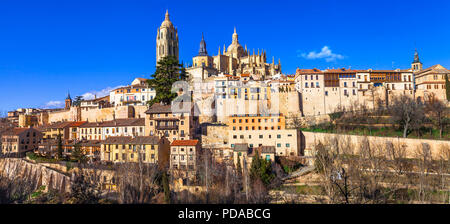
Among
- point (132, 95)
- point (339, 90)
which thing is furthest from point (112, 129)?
point (339, 90)

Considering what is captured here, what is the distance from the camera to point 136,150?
28.9m

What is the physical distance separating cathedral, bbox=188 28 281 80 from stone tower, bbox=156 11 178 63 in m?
7.18

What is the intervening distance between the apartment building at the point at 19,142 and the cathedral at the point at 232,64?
3620 centimetres

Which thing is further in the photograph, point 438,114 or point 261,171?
point 438,114

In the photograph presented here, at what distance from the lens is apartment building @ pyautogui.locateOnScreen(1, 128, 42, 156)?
37.0m

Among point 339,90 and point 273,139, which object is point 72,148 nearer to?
point 273,139

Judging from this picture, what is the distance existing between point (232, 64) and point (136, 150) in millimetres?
52459

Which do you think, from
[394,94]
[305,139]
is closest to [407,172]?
[305,139]

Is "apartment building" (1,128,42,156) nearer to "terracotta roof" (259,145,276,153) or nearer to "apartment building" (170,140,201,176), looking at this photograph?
"apartment building" (170,140,201,176)

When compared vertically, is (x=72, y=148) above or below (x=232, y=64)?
below

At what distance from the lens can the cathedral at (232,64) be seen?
68.9 meters

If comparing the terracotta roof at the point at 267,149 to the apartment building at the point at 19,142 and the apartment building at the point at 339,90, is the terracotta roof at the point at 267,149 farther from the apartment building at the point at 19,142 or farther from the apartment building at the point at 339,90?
the apartment building at the point at 19,142

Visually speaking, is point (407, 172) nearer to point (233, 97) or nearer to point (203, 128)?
point (203, 128)

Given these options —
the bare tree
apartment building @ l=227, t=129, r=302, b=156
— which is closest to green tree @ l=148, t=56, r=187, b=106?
apartment building @ l=227, t=129, r=302, b=156
